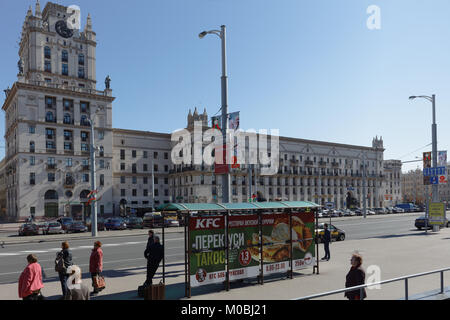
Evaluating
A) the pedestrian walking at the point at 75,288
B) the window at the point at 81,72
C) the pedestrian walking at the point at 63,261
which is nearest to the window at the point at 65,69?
the window at the point at 81,72

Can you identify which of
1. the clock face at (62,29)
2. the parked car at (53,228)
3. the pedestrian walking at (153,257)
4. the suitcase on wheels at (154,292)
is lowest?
the parked car at (53,228)

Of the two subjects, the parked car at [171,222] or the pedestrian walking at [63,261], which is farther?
the parked car at [171,222]

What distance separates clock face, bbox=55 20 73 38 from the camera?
70.9m

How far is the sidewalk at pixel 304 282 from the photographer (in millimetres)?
10883

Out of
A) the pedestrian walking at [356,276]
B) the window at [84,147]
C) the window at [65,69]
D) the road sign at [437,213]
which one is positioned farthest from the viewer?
the window at [65,69]

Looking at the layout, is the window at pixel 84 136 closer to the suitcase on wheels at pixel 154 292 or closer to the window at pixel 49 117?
the window at pixel 49 117

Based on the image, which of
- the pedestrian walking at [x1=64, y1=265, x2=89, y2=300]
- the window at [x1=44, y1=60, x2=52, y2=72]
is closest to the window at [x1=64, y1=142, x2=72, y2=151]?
the window at [x1=44, y1=60, x2=52, y2=72]

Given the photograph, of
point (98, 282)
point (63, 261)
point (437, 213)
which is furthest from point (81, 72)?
point (63, 261)

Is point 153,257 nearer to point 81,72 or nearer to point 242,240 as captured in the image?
point 242,240

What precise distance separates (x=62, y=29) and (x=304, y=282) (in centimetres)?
7314

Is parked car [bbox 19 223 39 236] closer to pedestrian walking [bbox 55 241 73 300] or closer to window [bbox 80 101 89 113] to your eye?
pedestrian walking [bbox 55 241 73 300]

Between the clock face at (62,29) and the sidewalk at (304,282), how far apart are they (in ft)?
218
